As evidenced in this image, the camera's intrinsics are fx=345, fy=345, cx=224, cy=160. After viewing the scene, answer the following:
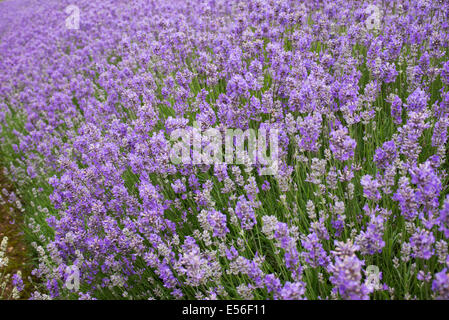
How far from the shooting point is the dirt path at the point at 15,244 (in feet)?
12.0

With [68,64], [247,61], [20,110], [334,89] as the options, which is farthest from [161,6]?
[334,89]

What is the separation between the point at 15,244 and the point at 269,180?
3275mm

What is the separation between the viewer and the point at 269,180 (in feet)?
8.97

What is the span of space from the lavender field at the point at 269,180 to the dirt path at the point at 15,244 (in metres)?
0.09

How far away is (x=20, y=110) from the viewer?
20.3 feet

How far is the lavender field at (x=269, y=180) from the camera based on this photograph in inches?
66.6

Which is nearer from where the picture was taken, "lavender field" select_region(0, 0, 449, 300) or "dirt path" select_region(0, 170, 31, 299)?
"lavender field" select_region(0, 0, 449, 300)

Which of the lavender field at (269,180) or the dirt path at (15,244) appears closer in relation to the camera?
the lavender field at (269,180)

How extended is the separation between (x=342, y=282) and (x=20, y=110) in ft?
21.5

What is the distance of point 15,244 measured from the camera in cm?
411

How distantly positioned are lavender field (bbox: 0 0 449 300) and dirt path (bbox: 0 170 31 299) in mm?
86

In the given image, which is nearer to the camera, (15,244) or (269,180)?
(269,180)

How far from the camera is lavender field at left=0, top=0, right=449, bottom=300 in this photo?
66.6 inches

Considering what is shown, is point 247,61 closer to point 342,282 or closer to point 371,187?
point 371,187
